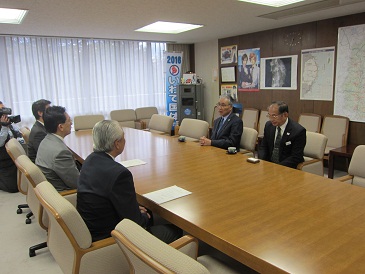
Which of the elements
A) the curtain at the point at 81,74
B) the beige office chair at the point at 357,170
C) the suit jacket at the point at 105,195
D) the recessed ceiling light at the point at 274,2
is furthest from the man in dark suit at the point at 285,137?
the curtain at the point at 81,74

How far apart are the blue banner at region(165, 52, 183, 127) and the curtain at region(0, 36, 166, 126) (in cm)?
26

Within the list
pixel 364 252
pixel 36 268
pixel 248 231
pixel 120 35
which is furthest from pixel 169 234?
pixel 120 35

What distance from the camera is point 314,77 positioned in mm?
5219

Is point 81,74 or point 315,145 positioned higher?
point 81,74

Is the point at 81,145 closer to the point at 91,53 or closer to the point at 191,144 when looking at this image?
the point at 191,144

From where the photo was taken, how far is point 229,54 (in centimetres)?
673

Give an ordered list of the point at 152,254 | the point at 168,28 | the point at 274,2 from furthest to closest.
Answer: the point at 168,28, the point at 274,2, the point at 152,254

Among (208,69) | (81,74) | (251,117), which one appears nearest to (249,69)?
(251,117)

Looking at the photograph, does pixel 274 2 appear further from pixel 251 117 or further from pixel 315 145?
pixel 251 117

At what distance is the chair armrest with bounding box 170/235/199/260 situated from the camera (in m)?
1.50

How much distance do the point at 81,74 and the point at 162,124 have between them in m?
2.55

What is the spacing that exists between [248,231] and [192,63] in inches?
266

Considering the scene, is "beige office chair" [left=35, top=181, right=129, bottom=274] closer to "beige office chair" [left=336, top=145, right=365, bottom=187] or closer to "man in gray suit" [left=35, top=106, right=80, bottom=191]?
"man in gray suit" [left=35, top=106, right=80, bottom=191]

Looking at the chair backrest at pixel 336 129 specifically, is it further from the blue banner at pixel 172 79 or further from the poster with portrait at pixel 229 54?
the blue banner at pixel 172 79
